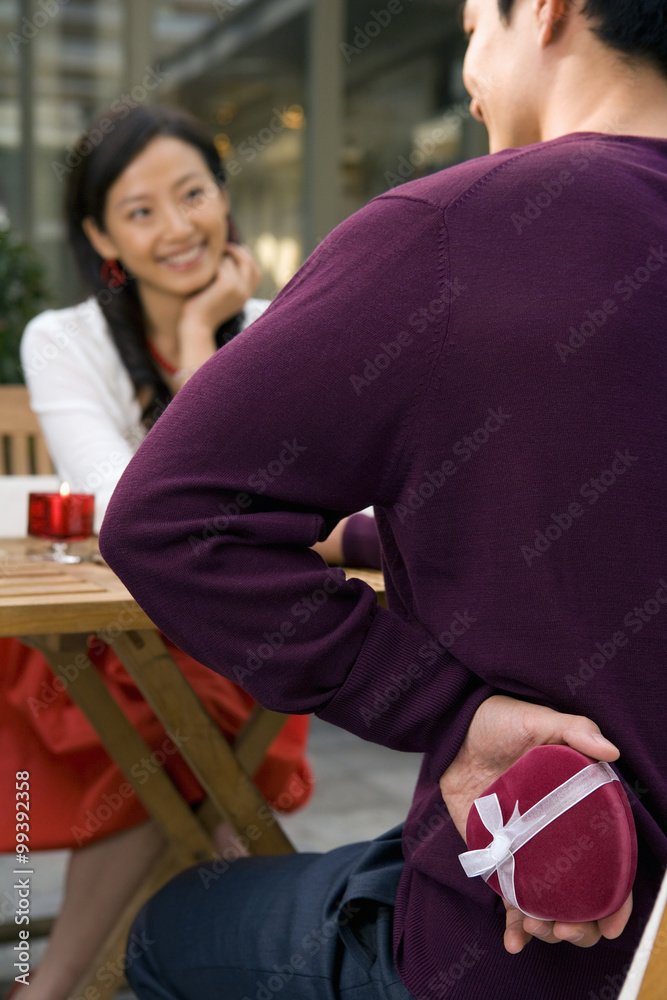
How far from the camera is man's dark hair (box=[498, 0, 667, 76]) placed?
2.65 ft

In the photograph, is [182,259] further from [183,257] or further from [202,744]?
[202,744]

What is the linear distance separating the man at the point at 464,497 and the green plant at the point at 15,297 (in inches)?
113

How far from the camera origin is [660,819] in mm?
765

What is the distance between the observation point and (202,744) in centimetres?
135

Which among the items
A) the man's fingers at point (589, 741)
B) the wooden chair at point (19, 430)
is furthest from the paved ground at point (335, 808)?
the man's fingers at point (589, 741)

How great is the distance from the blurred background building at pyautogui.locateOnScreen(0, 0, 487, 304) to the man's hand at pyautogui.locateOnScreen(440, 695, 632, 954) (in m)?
4.64

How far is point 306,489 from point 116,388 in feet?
4.65

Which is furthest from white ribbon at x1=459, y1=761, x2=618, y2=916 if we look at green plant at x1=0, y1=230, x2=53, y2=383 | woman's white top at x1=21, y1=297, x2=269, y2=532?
green plant at x1=0, y1=230, x2=53, y2=383

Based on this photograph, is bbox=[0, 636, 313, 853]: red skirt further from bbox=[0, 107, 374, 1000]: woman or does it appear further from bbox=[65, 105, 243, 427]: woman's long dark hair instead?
bbox=[65, 105, 243, 427]: woman's long dark hair

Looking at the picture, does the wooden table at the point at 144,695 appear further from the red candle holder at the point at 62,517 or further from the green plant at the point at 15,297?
the green plant at the point at 15,297

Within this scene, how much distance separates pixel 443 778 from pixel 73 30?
199 inches

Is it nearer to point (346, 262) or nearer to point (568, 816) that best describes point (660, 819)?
point (568, 816)

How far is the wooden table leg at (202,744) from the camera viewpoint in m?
1.29

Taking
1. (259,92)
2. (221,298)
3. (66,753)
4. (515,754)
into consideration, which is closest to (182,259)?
(221,298)
